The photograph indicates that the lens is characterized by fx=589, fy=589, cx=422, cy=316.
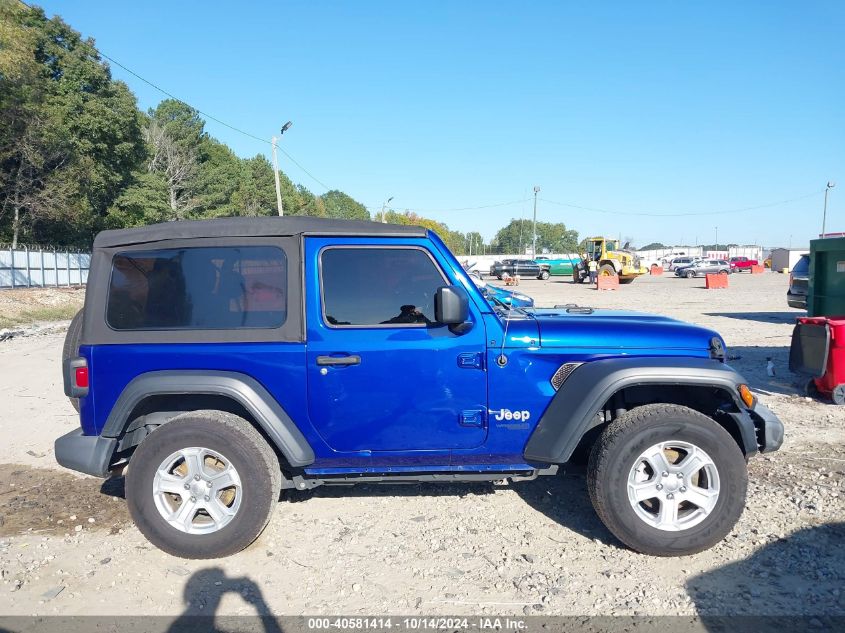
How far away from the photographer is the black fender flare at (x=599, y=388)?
3412 mm

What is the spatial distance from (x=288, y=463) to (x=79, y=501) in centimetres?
195

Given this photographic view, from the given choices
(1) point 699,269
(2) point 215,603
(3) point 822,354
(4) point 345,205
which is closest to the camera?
(2) point 215,603

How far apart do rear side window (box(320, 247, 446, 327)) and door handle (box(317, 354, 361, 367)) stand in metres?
0.21

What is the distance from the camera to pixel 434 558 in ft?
11.7

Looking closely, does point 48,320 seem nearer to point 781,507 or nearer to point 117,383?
point 117,383

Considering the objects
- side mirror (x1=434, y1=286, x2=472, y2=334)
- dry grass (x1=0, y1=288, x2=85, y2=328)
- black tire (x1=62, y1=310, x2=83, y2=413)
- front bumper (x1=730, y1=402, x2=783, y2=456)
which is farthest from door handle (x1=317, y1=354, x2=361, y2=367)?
dry grass (x1=0, y1=288, x2=85, y2=328)

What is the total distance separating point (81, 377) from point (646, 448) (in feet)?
11.3

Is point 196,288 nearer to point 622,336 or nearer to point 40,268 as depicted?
point 622,336

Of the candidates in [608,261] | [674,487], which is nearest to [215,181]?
[608,261]

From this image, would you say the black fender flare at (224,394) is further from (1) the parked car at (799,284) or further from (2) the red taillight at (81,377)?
(1) the parked car at (799,284)

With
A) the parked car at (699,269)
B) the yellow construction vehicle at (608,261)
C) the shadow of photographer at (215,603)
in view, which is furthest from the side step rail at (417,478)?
the parked car at (699,269)

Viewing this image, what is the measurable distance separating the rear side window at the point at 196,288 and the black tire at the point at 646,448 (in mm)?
2243

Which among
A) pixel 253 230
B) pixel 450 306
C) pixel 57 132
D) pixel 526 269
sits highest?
pixel 57 132

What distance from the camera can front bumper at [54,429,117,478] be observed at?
140 inches
